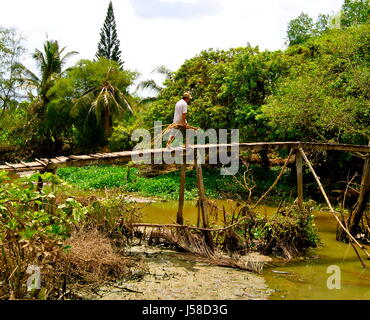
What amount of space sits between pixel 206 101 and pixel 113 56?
1905 centimetres

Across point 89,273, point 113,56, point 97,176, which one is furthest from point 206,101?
point 113,56

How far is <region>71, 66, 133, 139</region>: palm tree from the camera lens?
25.2 m

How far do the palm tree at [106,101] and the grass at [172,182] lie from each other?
18.3 ft

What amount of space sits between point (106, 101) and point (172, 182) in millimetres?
9286

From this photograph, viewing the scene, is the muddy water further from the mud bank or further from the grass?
the grass

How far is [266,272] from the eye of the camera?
7.21 meters

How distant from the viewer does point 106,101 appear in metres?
24.7

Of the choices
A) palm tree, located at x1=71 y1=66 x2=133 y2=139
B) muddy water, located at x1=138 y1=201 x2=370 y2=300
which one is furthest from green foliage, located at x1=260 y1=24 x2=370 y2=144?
palm tree, located at x1=71 y1=66 x2=133 y2=139

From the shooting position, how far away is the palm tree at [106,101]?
991 inches

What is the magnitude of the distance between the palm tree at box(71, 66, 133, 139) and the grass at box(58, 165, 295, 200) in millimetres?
5568

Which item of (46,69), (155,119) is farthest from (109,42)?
(155,119)

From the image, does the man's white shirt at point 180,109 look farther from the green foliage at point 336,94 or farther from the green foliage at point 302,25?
the green foliage at point 302,25

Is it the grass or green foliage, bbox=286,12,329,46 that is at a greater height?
green foliage, bbox=286,12,329,46
